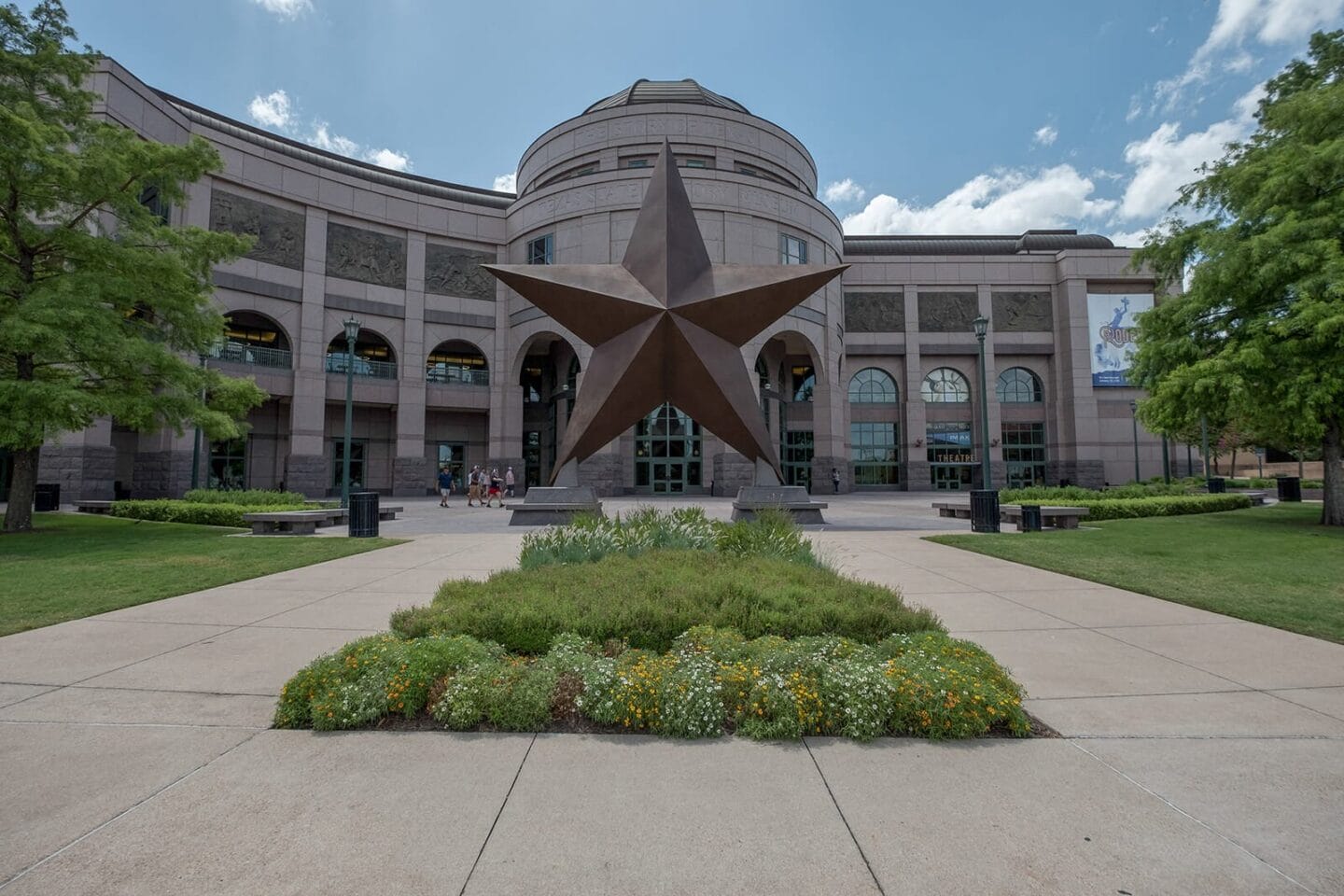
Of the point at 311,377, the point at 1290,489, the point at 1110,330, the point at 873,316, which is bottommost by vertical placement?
the point at 1290,489

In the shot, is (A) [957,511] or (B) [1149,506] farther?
(A) [957,511]

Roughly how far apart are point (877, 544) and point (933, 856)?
10655 mm

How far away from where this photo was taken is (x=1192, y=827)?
8.50ft

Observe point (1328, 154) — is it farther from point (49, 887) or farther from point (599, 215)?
point (599, 215)

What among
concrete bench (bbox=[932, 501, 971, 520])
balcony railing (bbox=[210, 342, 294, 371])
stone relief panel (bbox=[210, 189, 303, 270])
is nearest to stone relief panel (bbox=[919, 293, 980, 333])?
concrete bench (bbox=[932, 501, 971, 520])

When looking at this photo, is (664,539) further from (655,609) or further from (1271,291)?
(1271,291)

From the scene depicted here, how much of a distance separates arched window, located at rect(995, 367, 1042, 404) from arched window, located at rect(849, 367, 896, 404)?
8.20m

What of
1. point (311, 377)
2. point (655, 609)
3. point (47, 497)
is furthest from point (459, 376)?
point (655, 609)

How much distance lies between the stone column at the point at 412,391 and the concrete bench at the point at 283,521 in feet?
65.6

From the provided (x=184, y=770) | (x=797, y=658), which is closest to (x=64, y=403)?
(x=184, y=770)

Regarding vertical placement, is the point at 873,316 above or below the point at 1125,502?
above

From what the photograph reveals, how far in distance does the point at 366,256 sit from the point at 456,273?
5.00m

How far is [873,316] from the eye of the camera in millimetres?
44188

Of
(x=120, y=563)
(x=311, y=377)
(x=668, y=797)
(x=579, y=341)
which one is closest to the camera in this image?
(x=668, y=797)
